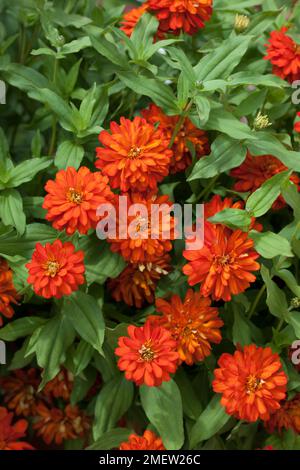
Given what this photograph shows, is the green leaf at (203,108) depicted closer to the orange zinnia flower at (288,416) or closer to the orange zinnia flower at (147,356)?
the orange zinnia flower at (147,356)

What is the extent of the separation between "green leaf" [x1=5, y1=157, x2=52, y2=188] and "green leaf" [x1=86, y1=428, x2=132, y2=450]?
1.11 feet

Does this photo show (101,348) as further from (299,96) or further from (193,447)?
(299,96)

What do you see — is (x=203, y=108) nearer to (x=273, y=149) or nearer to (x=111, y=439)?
(x=273, y=149)

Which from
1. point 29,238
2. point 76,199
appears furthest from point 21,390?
point 76,199

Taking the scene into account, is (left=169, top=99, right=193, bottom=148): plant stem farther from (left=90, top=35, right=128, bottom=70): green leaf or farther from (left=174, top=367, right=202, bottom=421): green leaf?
(left=174, top=367, right=202, bottom=421): green leaf

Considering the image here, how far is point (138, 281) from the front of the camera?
3.00ft

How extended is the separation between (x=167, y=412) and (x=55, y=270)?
0.25m

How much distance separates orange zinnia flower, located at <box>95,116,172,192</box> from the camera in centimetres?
83

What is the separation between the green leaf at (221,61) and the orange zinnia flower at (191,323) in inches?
11.0

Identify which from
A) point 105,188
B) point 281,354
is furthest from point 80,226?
point 281,354

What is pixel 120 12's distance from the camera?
114 cm

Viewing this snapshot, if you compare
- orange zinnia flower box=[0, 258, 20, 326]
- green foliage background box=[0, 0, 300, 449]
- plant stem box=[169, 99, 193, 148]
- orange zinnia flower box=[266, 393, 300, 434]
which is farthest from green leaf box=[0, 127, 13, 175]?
orange zinnia flower box=[266, 393, 300, 434]

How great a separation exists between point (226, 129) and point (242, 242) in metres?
0.15

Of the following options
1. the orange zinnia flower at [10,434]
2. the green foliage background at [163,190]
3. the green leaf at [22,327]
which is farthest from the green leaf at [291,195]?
the orange zinnia flower at [10,434]
